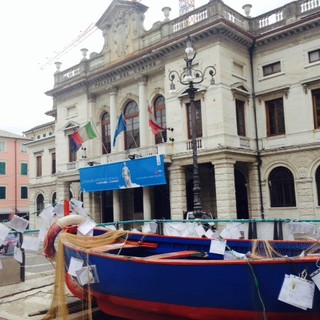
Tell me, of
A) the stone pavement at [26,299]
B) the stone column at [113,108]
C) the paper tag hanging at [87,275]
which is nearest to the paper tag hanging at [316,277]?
the paper tag hanging at [87,275]

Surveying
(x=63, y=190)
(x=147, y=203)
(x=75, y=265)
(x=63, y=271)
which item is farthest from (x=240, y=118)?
(x=75, y=265)

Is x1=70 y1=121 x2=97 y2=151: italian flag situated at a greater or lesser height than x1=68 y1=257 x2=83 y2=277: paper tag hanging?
greater

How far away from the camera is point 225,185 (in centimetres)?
2084

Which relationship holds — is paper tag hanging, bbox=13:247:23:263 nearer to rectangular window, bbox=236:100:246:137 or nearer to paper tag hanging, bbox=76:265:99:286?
paper tag hanging, bbox=76:265:99:286

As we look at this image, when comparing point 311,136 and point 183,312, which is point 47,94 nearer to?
point 311,136

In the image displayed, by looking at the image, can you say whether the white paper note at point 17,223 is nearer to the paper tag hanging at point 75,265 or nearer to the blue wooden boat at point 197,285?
the blue wooden boat at point 197,285

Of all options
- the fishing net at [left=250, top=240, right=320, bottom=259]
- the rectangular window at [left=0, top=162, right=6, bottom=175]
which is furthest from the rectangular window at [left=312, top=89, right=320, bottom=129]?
the rectangular window at [left=0, top=162, right=6, bottom=175]

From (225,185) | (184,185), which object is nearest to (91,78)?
(184,185)

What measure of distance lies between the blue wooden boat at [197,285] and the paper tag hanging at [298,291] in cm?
18

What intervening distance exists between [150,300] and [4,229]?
12.5 feet

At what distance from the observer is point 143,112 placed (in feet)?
84.6

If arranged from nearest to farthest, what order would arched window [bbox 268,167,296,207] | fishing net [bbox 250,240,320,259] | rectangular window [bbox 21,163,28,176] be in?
fishing net [bbox 250,240,320,259], arched window [bbox 268,167,296,207], rectangular window [bbox 21,163,28,176]

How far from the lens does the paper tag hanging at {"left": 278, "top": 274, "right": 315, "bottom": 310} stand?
5512 millimetres

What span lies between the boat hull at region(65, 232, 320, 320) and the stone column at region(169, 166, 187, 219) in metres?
15.1
